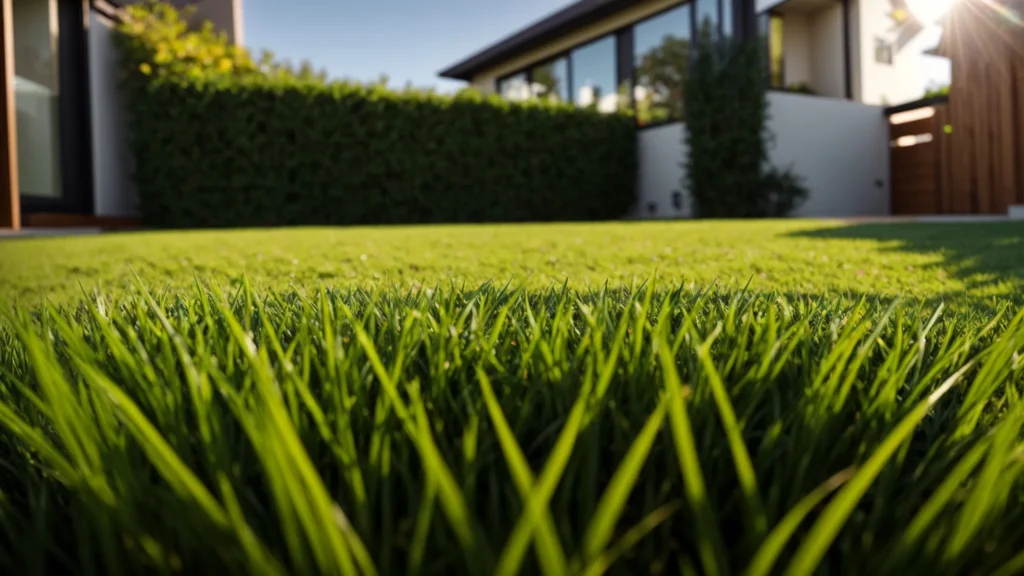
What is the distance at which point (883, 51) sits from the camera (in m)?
14.9

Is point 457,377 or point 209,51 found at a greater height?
point 209,51

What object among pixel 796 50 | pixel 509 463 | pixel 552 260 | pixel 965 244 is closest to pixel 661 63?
pixel 796 50

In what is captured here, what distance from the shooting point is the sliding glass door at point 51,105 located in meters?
9.25

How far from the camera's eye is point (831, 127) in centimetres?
1403

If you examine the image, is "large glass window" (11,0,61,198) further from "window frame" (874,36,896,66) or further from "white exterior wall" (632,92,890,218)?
"window frame" (874,36,896,66)

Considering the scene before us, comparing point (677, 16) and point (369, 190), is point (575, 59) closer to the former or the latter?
point (677, 16)

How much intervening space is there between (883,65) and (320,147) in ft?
34.4

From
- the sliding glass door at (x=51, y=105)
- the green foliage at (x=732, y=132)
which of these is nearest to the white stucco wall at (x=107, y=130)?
the sliding glass door at (x=51, y=105)

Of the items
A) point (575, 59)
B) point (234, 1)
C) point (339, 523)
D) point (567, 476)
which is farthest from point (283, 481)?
point (575, 59)

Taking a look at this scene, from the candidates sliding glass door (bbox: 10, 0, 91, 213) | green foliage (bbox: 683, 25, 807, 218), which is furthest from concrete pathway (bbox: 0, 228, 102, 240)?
green foliage (bbox: 683, 25, 807, 218)

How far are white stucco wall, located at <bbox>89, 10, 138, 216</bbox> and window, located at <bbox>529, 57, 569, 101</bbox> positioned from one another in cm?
972

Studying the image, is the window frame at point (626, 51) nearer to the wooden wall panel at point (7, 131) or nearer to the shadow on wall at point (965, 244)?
the shadow on wall at point (965, 244)

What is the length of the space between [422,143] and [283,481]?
39.1ft

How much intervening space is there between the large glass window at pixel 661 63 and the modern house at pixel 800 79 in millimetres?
20
